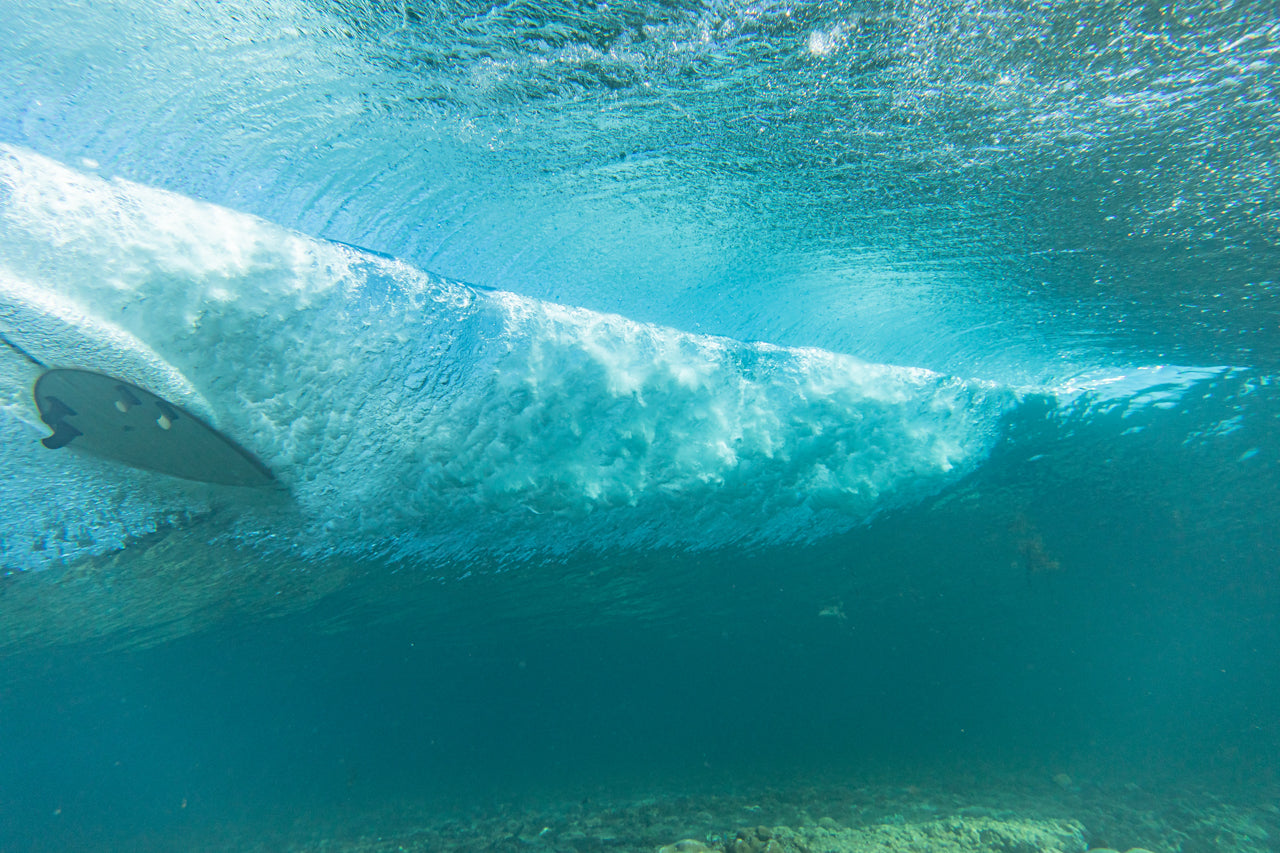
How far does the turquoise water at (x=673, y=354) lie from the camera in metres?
3.29

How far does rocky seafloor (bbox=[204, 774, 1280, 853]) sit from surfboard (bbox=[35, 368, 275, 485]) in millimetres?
8317

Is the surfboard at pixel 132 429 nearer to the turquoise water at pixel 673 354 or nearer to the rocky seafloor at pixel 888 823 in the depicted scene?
the turquoise water at pixel 673 354

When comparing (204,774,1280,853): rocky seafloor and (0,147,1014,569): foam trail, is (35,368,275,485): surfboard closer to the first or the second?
(0,147,1014,569): foam trail

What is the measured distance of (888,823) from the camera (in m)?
8.70

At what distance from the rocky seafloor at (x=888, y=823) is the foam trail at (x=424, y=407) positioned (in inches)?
230

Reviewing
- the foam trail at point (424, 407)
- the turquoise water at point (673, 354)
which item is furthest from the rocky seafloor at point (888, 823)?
the foam trail at point (424, 407)

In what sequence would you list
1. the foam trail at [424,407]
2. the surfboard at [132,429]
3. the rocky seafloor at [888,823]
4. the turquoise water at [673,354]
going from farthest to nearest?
the rocky seafloor at [888,823] → the surfboard at [132,429] → the foam trail at [424,407] → the turquoise water at [673,354]

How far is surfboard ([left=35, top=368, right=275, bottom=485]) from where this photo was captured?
5700mm

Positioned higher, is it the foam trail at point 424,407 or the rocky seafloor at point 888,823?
the foam trail at point 424,407

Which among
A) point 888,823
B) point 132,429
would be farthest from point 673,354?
point 888,823

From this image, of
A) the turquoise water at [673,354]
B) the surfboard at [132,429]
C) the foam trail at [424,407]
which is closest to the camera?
the turquoise water at [673,354]

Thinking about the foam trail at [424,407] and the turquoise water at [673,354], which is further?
the foam trail at [424,407]

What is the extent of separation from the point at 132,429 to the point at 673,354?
24.9ft

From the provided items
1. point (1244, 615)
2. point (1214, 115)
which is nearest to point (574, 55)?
point (1214, 115)
